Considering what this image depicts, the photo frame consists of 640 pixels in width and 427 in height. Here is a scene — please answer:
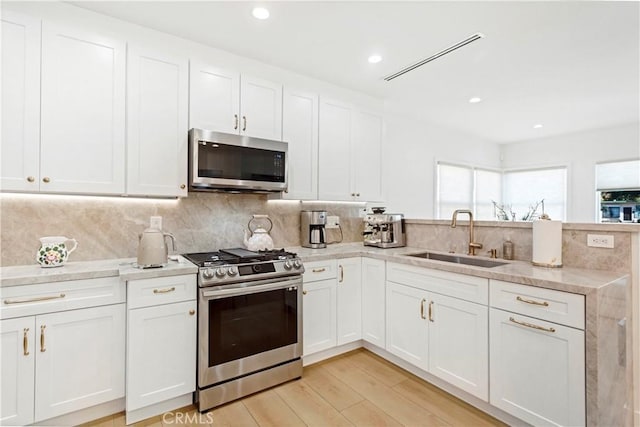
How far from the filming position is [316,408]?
2084 mm

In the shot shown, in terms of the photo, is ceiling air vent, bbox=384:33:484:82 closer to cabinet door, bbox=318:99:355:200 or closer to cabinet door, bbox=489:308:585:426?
cabinet door, bbox=318:99:355:200

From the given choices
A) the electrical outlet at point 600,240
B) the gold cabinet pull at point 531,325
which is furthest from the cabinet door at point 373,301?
→ the electrical outlet at point 600,240

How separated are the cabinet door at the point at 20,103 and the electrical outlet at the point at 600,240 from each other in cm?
345

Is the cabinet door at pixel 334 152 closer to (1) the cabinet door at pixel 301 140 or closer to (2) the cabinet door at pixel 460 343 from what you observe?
(1) the cabinet door at pixel 301 140

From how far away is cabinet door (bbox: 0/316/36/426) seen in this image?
64.7 inches

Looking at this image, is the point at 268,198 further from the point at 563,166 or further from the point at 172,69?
the point at 563,166

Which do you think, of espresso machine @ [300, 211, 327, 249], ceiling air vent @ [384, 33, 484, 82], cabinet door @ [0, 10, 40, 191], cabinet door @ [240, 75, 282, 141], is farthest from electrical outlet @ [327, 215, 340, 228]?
cabinet door @ [0, 10, 40, 191]

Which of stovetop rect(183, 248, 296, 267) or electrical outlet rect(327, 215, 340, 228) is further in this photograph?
electrical outlet rect(327, 215, 340, 228)

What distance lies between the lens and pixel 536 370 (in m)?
1.73

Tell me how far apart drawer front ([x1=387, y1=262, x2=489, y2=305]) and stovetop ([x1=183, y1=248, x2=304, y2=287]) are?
31.2 inches

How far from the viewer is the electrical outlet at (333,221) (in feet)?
11.3

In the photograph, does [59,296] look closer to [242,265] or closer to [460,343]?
[242,265]

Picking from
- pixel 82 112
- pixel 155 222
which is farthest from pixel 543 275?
pixel 82 112

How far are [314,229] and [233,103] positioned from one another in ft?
4.50
